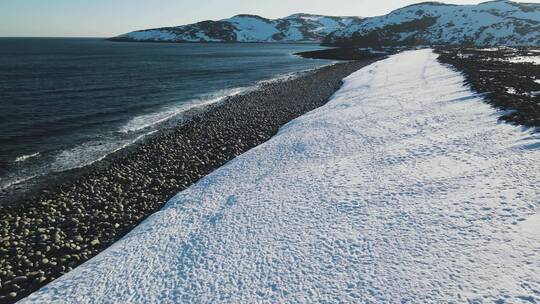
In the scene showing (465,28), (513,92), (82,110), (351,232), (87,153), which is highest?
(465,28)

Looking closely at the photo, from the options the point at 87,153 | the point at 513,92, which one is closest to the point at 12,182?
the point at 87,153

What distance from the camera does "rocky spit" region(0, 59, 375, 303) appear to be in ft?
44.6

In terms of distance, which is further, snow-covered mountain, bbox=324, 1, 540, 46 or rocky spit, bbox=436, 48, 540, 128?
snow-covered mountain, bbox=324, 1, 540, 46

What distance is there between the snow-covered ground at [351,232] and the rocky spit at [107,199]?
6.44 feet

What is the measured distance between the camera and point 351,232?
471 inches

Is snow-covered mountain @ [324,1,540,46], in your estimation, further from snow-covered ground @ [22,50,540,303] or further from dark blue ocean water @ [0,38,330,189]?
snow-covered ground @ [22,50,540,303]

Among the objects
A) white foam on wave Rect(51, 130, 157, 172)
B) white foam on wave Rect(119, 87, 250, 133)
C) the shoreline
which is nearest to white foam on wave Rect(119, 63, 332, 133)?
white foam on wave Rect(119, 87, 250, 133)

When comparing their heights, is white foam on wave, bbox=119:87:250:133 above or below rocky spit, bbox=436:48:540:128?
below

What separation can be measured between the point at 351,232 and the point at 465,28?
182857mm

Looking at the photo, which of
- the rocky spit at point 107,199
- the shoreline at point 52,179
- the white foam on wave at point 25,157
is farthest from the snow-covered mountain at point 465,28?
the white foam on wave at point 25,157

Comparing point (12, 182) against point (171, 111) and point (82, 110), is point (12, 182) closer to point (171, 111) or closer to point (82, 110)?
point (82, 110)

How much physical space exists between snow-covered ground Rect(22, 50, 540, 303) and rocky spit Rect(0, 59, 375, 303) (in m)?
1.96

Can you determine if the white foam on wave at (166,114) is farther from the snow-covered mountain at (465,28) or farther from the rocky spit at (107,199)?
the snow-covered mountain at (465,28)

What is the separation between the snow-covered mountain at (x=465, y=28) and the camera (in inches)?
5512
